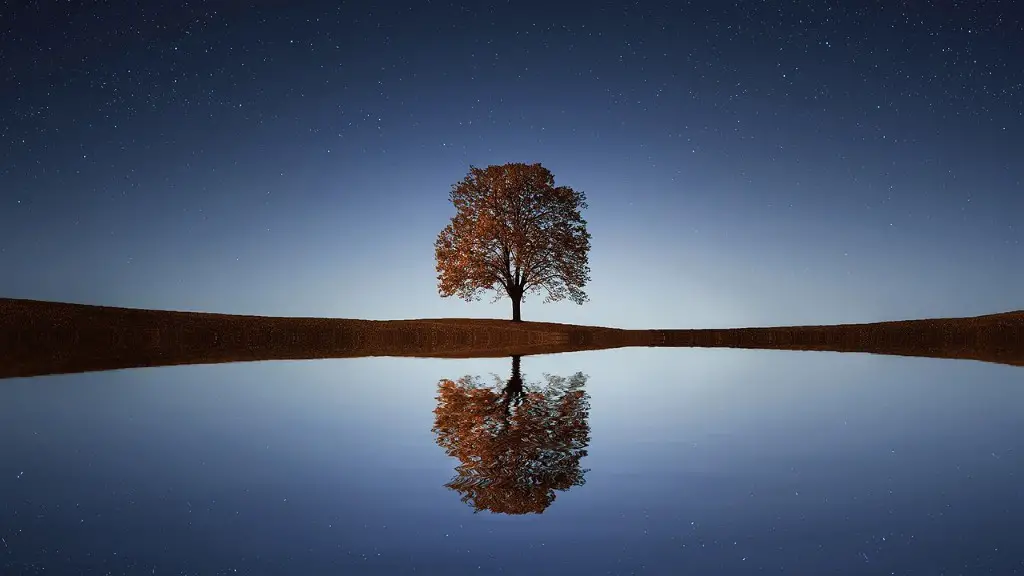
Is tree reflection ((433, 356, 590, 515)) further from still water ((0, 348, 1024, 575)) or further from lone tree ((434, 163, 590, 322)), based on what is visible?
lone tree ((434, 163, 590, 322))

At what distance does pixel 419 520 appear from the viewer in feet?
14.6

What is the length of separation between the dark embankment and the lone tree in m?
2.93

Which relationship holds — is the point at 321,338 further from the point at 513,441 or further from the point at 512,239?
the point at 513,441

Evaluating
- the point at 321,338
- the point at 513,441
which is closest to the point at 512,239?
the point at 321,338

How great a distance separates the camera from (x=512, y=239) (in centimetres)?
4497

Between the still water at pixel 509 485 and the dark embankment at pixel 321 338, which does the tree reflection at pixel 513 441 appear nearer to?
the still water at pixel 509 485

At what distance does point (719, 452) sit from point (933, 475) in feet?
5.68

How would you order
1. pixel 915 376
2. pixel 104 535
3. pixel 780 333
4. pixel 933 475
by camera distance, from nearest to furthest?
pixel 104 535 < pixel 933 475 < pixel 915 376 < pixel 780 333

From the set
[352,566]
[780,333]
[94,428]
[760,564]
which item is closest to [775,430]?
[760,564]

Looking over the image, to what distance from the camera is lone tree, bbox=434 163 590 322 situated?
4522 cm

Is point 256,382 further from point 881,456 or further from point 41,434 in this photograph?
point 881,456

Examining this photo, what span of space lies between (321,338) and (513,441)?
110 ft

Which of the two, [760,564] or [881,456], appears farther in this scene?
[881,456]

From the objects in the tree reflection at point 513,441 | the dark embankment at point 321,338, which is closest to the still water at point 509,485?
the tree reflection at point 513,441
